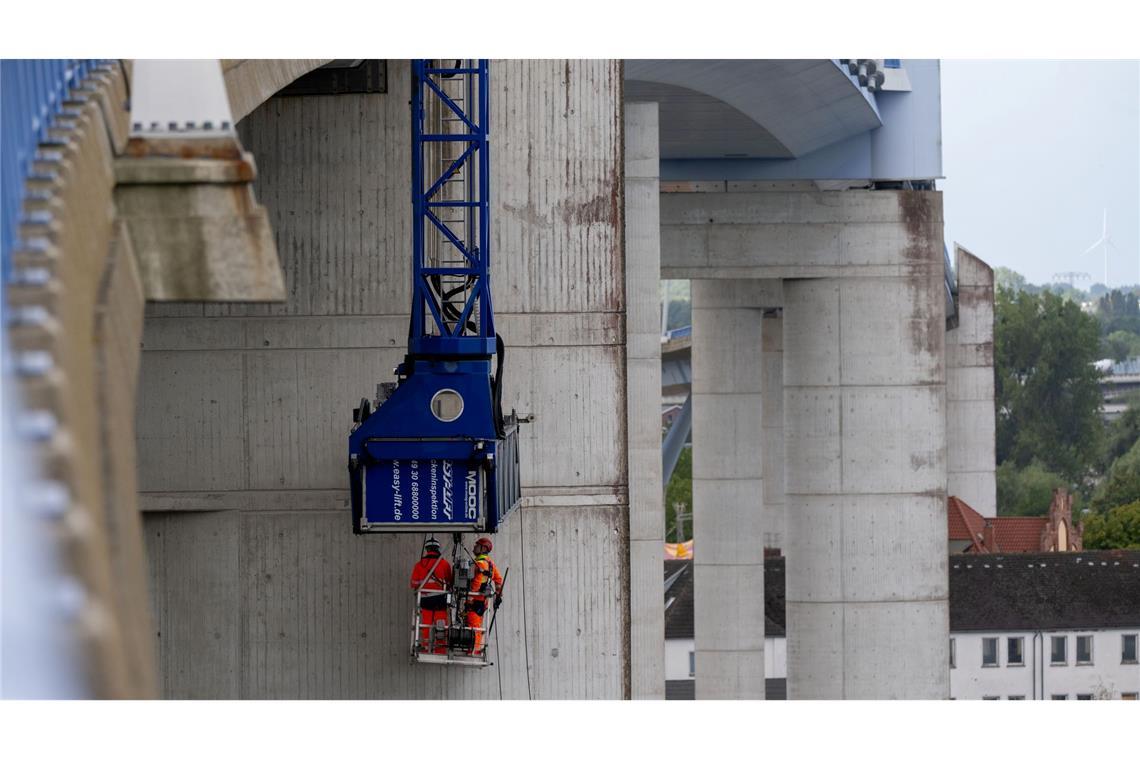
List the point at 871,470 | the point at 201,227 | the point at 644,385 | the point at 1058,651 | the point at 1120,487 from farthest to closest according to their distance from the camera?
the point at 1120,487 < the point at 1058,651 < the point at 871,470 < the point at 644,385 < the point at 201,227

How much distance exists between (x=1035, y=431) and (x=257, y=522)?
11420cm

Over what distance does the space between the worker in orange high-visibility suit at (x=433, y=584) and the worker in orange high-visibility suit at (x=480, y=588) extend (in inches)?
12.2

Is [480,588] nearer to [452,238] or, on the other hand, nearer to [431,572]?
[431,572]

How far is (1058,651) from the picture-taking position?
54156 millimetres

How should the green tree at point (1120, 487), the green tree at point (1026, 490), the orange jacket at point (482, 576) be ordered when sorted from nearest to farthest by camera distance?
the orange jacket at point (482, 576), the green tree at point (1120, 487), the green tree at point (1026, 490)

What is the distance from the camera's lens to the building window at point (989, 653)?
178 feet

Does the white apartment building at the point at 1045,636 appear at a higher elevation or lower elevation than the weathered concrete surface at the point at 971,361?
→ lower

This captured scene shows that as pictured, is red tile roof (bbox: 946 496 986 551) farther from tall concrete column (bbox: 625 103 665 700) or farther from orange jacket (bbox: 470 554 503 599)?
orange jacket (bbox: 470 554 503 599)

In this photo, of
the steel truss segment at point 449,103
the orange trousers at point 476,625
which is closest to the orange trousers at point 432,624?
the orange trousers at point 476,625

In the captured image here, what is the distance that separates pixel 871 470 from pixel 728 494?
8074mm

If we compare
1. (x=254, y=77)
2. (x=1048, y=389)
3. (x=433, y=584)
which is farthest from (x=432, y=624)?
(x=1048, y=389)

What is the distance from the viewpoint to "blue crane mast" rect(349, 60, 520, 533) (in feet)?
59.2

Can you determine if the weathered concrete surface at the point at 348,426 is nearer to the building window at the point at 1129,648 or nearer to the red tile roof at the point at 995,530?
the building window at the point at 1129,648

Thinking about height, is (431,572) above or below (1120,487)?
above
